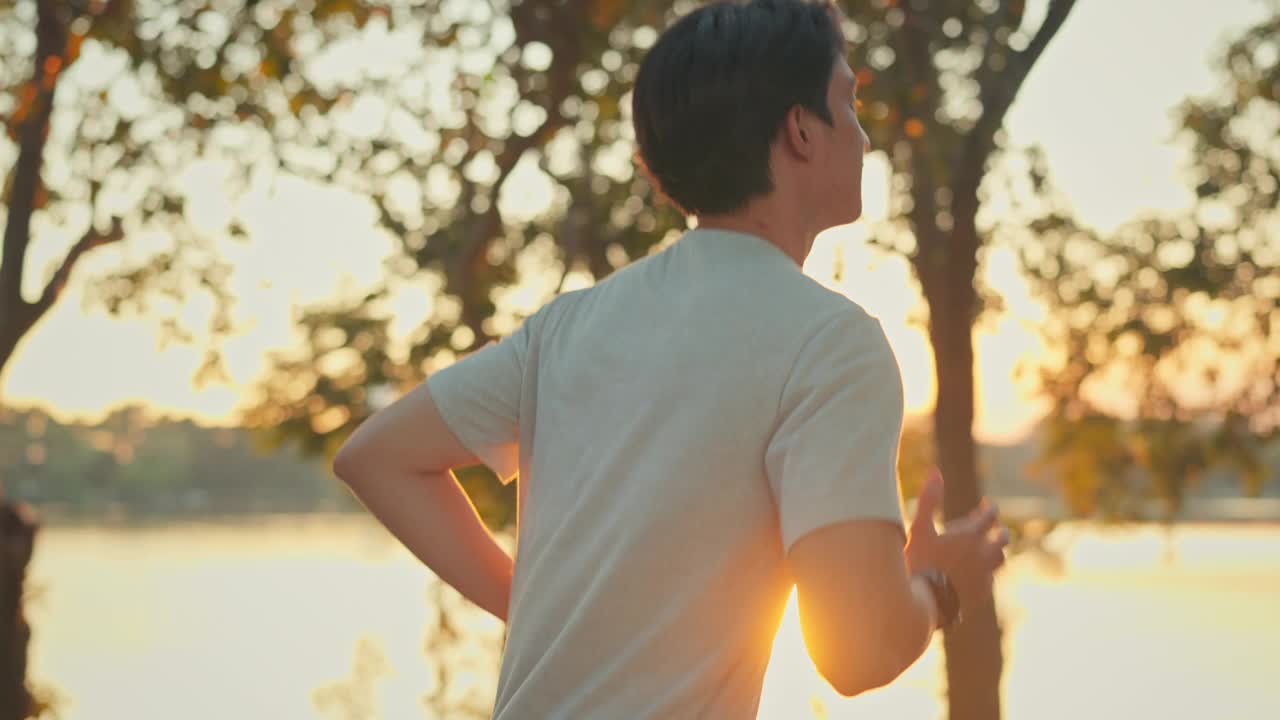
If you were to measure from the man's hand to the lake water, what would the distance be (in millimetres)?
1739

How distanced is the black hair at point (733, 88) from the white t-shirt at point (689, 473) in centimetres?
6

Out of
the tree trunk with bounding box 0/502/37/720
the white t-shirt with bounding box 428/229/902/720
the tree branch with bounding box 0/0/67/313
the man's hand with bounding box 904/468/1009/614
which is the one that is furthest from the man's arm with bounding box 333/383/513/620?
the tree trunk with bounding box 0/502/37/720

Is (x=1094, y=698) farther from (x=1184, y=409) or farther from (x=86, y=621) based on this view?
(x=86, y=621)

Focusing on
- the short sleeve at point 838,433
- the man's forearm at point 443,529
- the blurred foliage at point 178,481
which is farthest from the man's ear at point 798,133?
the blurred foliage at point 178,481

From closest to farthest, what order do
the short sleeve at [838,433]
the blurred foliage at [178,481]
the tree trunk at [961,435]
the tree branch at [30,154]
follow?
the short sleeve at [838,433] < the tree trunk at [961,435] < the tree branch at [30,154] < the blurred foliage at [178,481]

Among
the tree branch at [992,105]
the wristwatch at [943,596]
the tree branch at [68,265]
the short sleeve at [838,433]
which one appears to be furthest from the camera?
the tree branch at [68,265]

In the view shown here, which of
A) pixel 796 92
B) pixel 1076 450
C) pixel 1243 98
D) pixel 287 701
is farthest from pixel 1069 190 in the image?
pixel 287 701

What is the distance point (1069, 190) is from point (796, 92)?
7.07 m

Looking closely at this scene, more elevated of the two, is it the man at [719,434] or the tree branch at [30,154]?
the man at [719,434]

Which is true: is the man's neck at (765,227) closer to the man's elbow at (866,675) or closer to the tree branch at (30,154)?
the man's elbow at (866,675)

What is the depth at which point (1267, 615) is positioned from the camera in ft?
172

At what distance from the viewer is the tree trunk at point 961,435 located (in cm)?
613

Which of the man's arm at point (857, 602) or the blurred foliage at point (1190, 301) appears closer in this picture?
the man's arm at point (857, 602)

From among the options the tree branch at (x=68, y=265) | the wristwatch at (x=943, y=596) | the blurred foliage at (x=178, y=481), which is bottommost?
the blurred foliage at (x=178, y=481)
